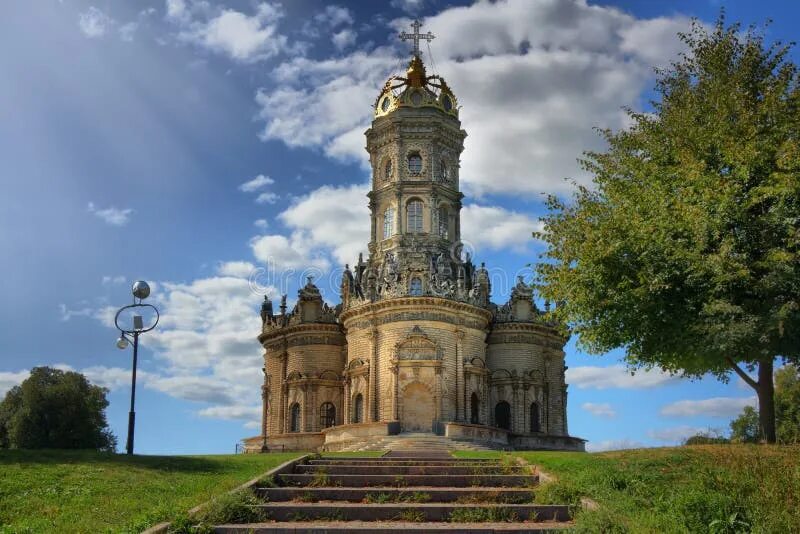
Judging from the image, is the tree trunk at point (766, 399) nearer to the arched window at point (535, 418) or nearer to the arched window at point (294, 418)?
the arched window at point (535, 418)

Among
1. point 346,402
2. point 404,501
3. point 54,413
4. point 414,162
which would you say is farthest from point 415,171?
point 404,501

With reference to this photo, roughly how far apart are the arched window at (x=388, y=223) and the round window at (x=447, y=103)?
334 inches

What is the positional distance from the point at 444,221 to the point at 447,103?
28.4ft

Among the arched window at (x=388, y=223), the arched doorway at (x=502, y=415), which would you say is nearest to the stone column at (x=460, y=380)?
the arched doorway at (x=502, y=415)

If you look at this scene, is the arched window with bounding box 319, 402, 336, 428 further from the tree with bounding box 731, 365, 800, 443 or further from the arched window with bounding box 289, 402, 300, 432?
the tree with bounding box 731, 365, 800, 443

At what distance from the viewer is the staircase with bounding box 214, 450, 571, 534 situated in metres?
14.7

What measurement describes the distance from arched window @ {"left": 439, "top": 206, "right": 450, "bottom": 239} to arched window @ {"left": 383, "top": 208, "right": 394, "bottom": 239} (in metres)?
3.22

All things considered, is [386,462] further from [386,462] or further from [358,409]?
[358,409]

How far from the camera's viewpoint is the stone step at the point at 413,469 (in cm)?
1983

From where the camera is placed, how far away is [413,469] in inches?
776

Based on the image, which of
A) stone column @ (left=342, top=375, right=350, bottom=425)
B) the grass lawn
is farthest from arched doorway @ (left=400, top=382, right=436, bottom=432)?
the grass lawn

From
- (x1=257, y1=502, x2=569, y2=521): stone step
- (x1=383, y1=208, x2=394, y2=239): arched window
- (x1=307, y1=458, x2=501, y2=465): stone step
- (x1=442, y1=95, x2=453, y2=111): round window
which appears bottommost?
(x1=257, y1=502, x2=569, y2=521): stone step

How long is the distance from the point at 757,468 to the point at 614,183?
55.7ft

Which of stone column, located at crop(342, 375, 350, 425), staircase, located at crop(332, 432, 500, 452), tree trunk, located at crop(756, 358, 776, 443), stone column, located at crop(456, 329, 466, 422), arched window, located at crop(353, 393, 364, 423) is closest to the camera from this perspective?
tree trunk, located at crop(756, 358, 776, 443)
